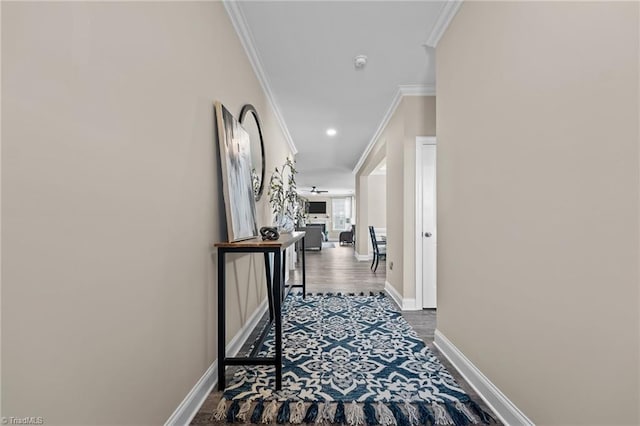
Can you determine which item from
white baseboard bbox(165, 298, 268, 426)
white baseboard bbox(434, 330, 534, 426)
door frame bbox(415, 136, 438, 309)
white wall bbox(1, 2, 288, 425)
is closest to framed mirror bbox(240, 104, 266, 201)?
white wall bbox(1, 2, 288, 425)

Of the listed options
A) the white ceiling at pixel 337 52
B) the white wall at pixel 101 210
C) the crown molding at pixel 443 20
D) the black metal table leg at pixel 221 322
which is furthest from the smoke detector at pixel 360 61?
the black metal table leg at pixel 221 322

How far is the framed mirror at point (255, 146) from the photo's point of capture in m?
2.61

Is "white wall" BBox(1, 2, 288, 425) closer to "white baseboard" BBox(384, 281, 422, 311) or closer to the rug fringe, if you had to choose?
the rug fringe

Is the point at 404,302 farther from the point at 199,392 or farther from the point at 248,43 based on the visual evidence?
the point at 248,43

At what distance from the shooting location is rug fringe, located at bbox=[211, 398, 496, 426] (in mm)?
1511

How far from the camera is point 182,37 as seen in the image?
4.78ft

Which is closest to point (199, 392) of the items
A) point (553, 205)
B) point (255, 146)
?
point (553, 205)

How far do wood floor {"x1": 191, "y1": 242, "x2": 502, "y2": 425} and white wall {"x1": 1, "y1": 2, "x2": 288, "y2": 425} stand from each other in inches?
9.9

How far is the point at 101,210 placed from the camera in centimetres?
93

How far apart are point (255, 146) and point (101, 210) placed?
2031 mm

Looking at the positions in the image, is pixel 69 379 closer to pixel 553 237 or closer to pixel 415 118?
pixel 553 237

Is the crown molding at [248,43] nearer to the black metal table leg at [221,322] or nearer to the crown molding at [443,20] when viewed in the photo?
the crown molding at [443,20]

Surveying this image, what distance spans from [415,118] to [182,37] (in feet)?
8.65

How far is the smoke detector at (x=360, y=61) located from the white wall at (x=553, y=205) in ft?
3.14
